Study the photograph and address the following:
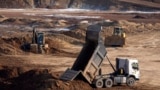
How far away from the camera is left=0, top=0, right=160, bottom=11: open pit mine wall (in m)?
82.2

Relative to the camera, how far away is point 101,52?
24.0 m

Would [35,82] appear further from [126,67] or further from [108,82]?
[126,67]

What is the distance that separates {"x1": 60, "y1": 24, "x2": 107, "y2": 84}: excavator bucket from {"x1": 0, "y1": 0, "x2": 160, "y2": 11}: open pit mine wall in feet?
189

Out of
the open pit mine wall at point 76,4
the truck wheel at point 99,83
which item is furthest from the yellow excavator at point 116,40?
the open pit mine wall at point 76,4

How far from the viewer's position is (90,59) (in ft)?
77.9

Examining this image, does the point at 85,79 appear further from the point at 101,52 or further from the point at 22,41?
the point at 22,41

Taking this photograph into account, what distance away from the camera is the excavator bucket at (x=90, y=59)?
23672 millimetres

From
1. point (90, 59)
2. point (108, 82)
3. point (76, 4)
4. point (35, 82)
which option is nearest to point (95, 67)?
point (90, 59)

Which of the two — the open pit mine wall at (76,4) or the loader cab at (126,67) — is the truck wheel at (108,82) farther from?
the open pit mine wall at (76,4)

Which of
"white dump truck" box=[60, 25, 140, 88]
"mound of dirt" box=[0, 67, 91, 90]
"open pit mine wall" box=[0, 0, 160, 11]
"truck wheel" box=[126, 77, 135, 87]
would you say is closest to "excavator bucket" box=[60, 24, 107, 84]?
"white dump truck" box=[60, 25, 140, 88]

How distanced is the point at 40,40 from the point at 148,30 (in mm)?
17991

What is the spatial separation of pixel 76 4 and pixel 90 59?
6166cm

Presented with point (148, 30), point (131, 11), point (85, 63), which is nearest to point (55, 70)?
point (85, 63)

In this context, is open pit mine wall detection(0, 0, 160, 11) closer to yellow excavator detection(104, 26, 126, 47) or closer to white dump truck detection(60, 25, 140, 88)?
yellow excavator detection(104, 26, 126, 47)
